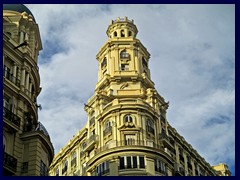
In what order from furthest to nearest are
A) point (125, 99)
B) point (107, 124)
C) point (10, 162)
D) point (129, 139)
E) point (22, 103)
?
point (125, 99) < point (107, 124) < point (129, 139) < point (22, 103) < point (10, 162)

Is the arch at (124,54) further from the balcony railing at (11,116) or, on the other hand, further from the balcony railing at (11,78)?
the balcony railing at (11,116)

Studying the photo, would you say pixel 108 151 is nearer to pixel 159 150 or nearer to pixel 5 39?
pixel 159 150

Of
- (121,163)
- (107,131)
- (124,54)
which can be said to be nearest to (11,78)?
(121,163)

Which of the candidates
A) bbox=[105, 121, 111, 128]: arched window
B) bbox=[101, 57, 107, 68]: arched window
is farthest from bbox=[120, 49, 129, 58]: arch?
bbox=[105, 121, 111, 128]: arched window

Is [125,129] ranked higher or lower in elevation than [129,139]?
higher

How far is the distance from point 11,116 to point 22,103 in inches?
72.2

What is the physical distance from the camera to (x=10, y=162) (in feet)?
115

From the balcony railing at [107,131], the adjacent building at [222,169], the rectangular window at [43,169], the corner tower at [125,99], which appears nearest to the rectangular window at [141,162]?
the corner tower at [125,99]

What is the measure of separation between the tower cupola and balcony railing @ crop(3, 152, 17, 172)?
1112 inches

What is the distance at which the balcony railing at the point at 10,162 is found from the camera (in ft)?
114

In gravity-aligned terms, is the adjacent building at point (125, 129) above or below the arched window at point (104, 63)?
below

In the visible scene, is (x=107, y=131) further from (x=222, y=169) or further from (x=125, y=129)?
(x=222, y=169)
